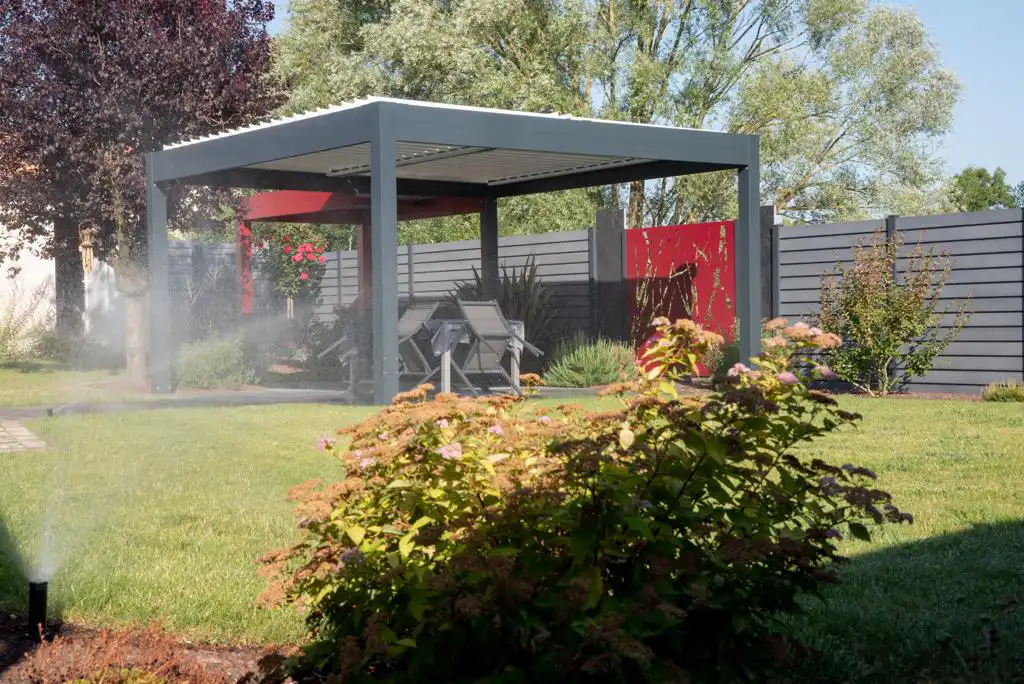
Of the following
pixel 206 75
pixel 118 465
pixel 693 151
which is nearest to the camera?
pixel 118 465

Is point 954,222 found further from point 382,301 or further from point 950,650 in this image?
point 950,650

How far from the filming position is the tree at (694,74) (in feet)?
76.5

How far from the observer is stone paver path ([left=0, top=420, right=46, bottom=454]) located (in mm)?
7305

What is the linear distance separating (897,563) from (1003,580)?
36cm

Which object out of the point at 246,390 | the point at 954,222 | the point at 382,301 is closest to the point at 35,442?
the point at 382,301

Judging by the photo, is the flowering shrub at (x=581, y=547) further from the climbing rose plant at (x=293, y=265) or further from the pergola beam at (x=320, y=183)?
the climbing rose plant at (x=293, y=265)

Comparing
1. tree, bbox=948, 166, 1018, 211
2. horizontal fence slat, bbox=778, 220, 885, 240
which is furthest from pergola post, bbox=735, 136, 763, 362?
tree, bbox=948, 166, 1018, 211

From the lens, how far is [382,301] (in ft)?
29.1

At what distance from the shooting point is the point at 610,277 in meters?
14.2

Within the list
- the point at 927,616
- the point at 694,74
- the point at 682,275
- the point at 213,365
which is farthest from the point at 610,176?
the point at 694,74

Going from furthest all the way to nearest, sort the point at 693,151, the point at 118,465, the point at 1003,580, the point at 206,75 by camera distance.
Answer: the point at 206,75 → the point at 693,151 → the point at 118,465 → the point at 1003,580

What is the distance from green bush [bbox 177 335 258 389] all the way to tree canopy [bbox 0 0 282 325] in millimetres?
1802

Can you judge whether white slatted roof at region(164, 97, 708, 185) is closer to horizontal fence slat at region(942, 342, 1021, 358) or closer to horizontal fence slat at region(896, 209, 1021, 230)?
horizontal fence slat at region(896, 209, 1021, 230)

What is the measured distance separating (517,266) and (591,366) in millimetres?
3021
